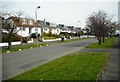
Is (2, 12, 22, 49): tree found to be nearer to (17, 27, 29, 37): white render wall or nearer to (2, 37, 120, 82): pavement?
(2, 37, 120, 82): pavement

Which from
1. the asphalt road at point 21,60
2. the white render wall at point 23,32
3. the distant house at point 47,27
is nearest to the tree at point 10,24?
the asphalt road at point 21,60

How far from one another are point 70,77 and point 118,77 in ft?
6.97

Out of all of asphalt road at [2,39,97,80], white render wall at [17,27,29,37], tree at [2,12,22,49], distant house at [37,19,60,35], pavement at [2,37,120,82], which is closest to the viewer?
pavement at [2,37,120,82]

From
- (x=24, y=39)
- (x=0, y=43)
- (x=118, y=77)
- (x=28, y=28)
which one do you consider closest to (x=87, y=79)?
(x=118, y=77)

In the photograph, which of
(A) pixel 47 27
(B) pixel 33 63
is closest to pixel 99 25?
(B) pixel 33 63

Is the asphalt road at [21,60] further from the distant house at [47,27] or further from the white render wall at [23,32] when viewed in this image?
the distant house at [47,27]

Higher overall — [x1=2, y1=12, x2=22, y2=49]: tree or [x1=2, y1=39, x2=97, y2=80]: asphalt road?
[x1=2, y1=12, x2=22, y2=49]: tree

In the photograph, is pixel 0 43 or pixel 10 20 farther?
pixel 0 43

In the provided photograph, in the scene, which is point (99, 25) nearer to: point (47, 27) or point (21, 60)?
point (21, 60)

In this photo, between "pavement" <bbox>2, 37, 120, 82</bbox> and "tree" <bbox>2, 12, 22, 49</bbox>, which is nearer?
"pavement" <bbox>2, 37, 120, 82</bbox>

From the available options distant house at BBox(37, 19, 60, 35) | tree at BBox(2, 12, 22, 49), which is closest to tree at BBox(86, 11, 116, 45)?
tree at BBox(2, 12, 22, 49)

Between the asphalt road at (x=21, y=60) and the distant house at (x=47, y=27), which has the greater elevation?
the distant house at (x=47, y=27)

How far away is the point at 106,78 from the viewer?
11141mm

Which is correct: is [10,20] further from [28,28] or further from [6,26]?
[28,28]
